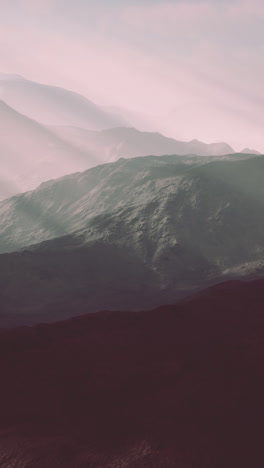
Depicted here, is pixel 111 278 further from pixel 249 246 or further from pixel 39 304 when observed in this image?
pixel 249 246

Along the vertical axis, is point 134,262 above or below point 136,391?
below

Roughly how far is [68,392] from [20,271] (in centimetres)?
12199

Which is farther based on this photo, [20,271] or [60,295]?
[20,271]

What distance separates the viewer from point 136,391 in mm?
21734

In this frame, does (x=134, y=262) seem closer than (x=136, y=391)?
No

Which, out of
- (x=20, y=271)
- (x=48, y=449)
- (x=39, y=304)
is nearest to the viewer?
(x=48, y=449)

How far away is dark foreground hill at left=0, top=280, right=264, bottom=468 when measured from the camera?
54.0 ft

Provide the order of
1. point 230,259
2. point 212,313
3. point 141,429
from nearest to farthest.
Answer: point 141,429
point 212,313
point 230,259

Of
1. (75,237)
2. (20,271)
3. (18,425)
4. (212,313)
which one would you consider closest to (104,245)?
(75,237)

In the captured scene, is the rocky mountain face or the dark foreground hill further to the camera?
the rocky mountain face

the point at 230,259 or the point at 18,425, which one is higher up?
the point at 18,425

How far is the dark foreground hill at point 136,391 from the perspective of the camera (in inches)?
648

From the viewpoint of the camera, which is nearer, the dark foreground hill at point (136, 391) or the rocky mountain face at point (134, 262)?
the dark foreground hill at point (136, 391)

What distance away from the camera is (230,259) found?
541 feet
